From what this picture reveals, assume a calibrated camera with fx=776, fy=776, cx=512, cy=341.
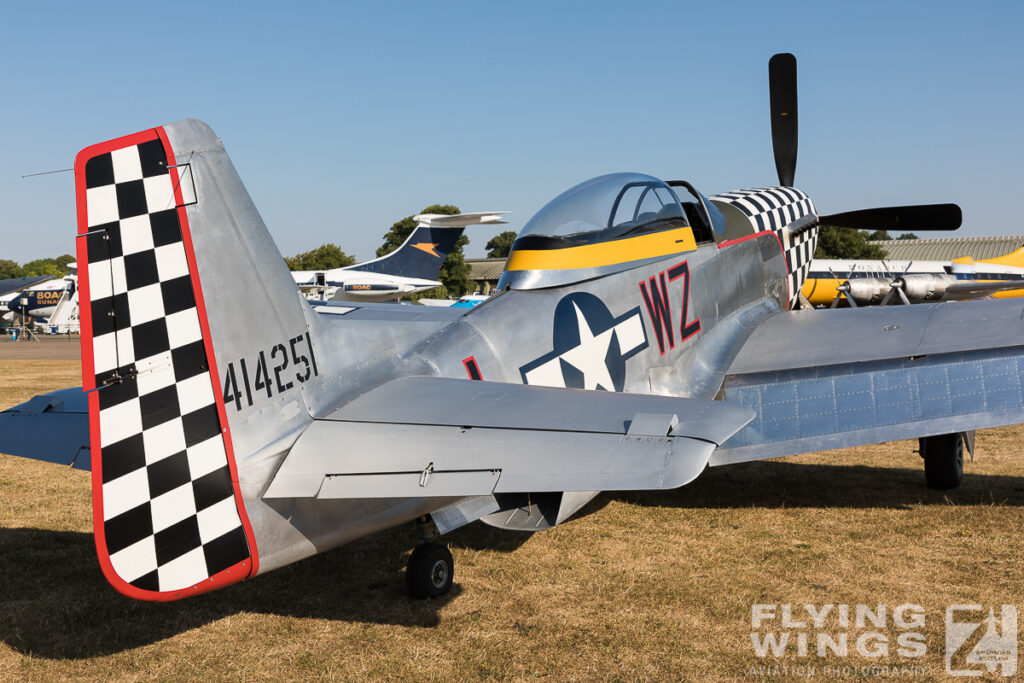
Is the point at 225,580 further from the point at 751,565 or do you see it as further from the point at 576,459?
the point at 751,565

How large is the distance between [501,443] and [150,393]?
1.38 meters

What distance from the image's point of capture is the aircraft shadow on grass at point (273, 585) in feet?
13.1

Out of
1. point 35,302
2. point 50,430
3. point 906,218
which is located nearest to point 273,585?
point 50,430

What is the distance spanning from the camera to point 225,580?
9.96 feet

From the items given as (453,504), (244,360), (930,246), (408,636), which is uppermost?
(244,360)

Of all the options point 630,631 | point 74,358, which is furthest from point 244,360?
point 74,358

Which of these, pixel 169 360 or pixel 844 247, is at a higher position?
pixel 169 360

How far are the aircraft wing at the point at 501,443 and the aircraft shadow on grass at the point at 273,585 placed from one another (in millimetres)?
1386

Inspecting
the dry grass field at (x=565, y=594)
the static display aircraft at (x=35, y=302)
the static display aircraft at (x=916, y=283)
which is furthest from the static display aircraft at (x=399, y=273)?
the dry grass field at (x=565, y=594)

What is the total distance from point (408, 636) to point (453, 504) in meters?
0.72

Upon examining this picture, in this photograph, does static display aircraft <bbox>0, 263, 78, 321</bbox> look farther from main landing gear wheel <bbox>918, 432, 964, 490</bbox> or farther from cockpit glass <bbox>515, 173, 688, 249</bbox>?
main landing gear wheel <bbox>918, 432, 964, 490</bbox>

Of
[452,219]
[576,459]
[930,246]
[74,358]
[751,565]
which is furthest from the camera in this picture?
[930,246]

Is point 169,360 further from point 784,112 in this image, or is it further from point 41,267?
point 41,267

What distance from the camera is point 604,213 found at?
550 centimetres
